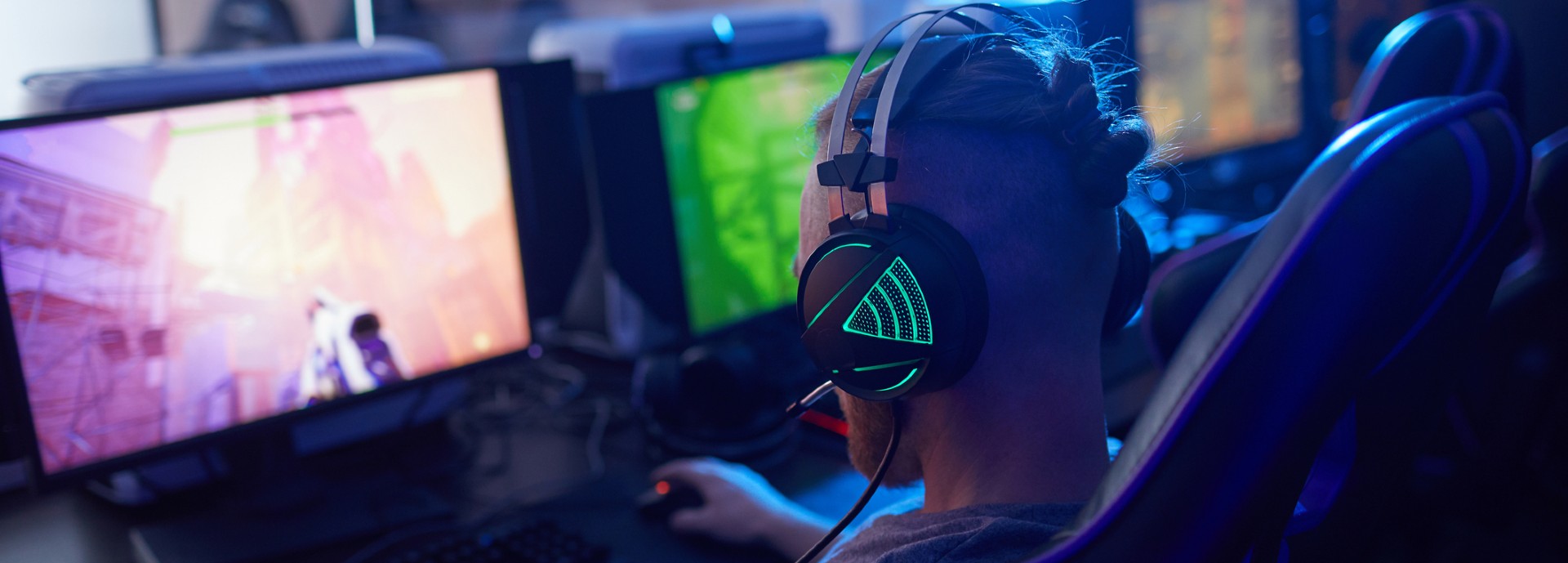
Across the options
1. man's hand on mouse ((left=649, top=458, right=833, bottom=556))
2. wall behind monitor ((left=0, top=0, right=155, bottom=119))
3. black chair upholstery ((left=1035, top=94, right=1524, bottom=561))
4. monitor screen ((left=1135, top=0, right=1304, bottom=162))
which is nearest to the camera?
black chair upholstery ((left=1035, top=94, right=1524, bottom=561))

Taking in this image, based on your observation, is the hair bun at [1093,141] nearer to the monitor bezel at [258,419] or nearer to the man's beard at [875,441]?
the man's beard at [875,441]

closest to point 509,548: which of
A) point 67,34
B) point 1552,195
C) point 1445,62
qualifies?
point 1445,62

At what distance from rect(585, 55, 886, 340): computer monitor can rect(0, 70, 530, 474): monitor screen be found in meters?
0.18

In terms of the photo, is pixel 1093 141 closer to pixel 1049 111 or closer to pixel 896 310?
pixel 1049 111

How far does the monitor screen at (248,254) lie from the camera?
91 cm

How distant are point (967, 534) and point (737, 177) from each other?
0.83m

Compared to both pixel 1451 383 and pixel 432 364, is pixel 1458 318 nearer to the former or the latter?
pixel 1451 383

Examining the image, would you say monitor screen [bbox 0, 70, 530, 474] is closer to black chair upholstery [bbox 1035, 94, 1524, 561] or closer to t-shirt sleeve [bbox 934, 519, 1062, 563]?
t-shirt sleeve [bbox 934, 519, 1062, 563]

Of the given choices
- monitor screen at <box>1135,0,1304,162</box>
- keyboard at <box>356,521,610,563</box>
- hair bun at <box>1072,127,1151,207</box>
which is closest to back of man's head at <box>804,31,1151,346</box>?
hair bun at <box>1072,127,1151,207</box>

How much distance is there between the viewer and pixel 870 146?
638 mm

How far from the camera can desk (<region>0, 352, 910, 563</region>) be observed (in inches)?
40.2

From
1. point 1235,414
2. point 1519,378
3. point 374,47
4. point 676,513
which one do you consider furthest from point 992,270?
point 1519,378

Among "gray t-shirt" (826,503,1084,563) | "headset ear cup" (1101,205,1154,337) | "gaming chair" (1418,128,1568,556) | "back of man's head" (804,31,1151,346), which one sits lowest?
"gaming chair" (1418,128,1568,556)

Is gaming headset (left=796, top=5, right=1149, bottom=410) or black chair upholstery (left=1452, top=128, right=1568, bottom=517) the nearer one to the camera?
gaming headset (left=796, top=5, right=1149, bottom=410)
